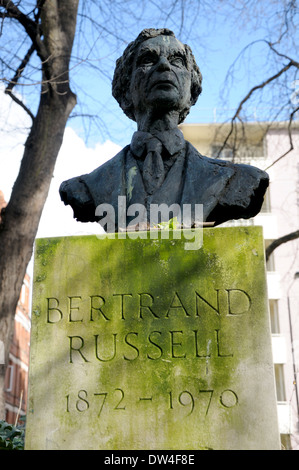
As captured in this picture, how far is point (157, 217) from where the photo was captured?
3734 millimetres

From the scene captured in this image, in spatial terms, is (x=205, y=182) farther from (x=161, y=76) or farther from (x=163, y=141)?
(x=161, y=76)

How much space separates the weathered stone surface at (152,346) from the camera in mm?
2936

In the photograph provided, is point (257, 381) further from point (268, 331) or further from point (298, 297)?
point (298, 297)

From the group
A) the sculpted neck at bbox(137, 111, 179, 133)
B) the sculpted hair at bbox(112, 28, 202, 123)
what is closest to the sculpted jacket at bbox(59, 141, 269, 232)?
the sculpted neck at bbox(137, 111, 179, 133)

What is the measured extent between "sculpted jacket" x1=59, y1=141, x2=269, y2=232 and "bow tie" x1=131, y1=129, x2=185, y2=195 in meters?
0.04

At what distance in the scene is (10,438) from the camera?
451cm

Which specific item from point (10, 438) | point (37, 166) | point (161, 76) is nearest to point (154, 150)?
point (161, 76)

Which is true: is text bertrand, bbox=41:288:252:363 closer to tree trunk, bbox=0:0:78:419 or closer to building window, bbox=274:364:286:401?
tree trunk, bbox=0:0:78:419

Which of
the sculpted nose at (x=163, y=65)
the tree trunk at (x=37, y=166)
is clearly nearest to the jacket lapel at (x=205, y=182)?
the sculpted nose at (x=163, y=65)

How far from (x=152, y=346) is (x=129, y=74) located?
2039mm

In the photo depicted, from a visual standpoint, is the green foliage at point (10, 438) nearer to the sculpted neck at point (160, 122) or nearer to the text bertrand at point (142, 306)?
the text bertrand at point (142, 306)

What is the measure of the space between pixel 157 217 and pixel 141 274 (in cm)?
66

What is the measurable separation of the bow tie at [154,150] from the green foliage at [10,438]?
191 centimetres

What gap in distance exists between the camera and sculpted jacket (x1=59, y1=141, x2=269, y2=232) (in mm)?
3787
